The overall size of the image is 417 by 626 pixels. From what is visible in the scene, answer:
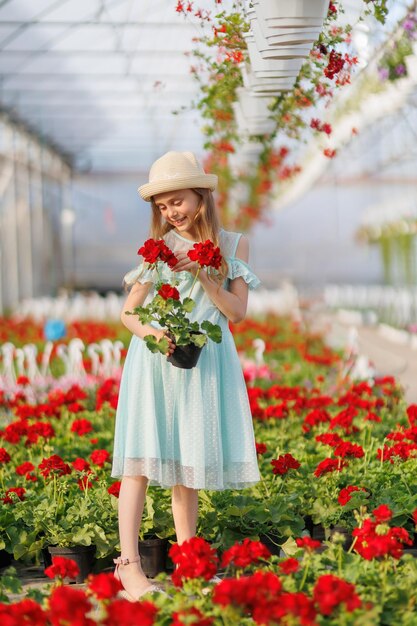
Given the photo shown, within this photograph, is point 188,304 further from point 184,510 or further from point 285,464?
point 285,464

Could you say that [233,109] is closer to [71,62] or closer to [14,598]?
[14,598]

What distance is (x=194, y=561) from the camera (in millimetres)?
1974

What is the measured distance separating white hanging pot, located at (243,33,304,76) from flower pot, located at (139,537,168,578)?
5.04 feet

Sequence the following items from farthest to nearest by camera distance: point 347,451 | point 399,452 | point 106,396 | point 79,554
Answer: point 106,396 < point 347,451 < point 399,452 < point 79,554

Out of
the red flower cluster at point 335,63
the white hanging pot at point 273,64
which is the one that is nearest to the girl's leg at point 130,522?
the white hanging pot at point 273,64

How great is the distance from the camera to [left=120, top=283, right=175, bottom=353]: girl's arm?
2475mm

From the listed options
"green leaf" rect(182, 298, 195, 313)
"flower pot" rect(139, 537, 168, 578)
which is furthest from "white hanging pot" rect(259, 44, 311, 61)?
"flower pot" rect(139, 537, 168, 578)

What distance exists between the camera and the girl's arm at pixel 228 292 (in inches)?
97.2

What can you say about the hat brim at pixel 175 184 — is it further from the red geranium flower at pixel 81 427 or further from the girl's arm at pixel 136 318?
the red geranium flower at pixel 81 427

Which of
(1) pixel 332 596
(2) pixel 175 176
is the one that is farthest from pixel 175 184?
(1) pixel 332 596

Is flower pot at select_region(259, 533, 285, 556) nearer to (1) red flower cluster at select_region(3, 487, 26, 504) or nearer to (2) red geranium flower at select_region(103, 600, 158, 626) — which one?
(1) red flower cluster at select_region(3, 487, 26, 504)

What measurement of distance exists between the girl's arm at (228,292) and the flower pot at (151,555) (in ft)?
2.53

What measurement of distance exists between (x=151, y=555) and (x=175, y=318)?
848 millimetres

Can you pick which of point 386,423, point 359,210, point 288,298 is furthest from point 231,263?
point 359,210
